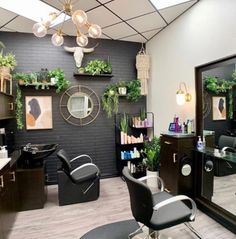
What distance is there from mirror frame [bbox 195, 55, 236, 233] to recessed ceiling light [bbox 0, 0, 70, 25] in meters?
2.26

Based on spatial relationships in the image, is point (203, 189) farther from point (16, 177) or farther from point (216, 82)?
point (16, 177)

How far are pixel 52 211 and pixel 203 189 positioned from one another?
7.13ft

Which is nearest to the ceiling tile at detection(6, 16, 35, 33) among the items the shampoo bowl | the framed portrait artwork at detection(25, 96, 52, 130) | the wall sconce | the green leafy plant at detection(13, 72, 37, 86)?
the green leafy plant at detection(13, 72, 37, 86)

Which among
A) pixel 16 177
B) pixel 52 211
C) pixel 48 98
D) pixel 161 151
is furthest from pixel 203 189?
pixel 48 98

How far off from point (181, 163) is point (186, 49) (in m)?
1.74

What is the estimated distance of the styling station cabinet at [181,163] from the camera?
3.01 metres

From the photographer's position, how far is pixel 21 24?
3428 millimetres

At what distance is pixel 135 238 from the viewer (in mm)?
2363

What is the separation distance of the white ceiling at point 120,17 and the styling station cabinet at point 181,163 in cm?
185

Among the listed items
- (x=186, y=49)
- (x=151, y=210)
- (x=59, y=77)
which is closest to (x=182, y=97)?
(x=186, y=49)

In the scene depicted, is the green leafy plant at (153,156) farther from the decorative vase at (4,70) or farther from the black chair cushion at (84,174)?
the decorative vase at (4,70)

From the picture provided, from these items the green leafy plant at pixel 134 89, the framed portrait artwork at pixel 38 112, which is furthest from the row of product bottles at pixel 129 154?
the framed portrait artwork at pixel 38 112

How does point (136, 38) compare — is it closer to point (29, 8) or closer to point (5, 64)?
point (29, 8)

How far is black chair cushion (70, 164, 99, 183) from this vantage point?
312 centimetres
